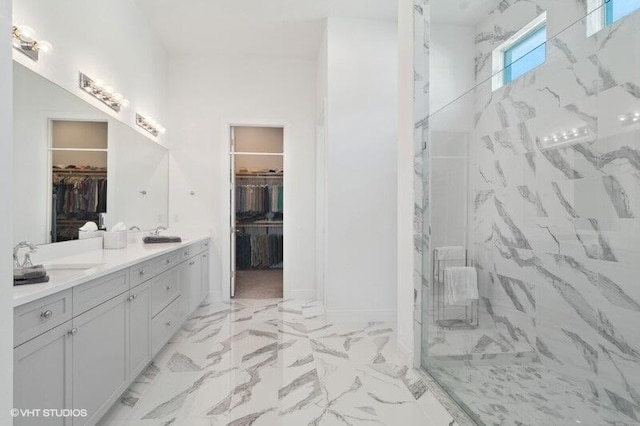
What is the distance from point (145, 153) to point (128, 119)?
0.49m

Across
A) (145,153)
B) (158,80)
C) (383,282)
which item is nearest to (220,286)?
(145,153)

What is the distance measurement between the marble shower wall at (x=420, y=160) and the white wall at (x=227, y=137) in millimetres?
2265

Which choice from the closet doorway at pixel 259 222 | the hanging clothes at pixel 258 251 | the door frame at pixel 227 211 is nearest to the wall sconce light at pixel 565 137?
the door frame at pixel 227 211

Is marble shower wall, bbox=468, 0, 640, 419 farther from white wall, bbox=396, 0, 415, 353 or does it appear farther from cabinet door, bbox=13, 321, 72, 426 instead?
cabinet door, bbox=13, 321, 72, 426

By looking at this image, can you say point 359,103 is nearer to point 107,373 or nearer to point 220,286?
point 220,286

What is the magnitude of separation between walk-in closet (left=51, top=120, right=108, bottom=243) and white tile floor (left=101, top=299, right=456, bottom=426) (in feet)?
3.98

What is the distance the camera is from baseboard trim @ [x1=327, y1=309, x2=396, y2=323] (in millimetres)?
3672

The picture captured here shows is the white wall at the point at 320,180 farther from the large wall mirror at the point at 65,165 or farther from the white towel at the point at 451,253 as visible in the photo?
the large wall mirror at the point at 65,165

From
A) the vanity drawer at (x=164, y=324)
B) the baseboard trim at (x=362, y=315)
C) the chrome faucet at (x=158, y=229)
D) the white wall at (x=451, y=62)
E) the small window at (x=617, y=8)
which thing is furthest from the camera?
the chrome faucet at (x=158, y=229)

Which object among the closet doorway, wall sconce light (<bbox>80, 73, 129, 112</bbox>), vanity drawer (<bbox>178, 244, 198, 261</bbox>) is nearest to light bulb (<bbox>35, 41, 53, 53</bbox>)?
wall sconce light (<bbox>80, 73, 129, 112</bbox>)

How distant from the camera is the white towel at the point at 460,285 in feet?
7.31

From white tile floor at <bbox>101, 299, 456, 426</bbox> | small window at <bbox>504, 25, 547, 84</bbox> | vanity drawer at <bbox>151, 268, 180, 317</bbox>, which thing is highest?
small window at <bbox>504, 25, 547, 84</bbox>

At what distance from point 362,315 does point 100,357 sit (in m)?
2.53

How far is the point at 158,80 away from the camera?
4.25 m
